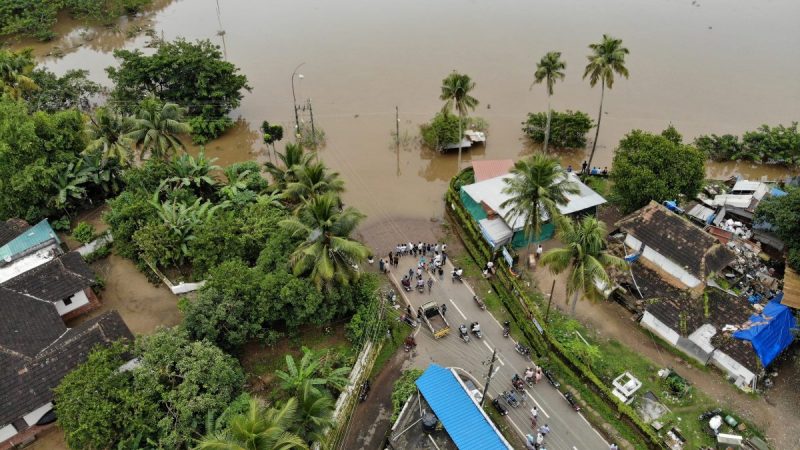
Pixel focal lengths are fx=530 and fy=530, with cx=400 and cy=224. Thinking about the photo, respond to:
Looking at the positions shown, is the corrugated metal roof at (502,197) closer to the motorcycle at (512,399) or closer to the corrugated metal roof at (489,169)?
the corrugated metal roof at (489,169)

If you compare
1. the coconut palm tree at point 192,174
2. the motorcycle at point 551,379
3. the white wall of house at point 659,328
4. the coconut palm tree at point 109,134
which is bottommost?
the motorcycle at point 551,379

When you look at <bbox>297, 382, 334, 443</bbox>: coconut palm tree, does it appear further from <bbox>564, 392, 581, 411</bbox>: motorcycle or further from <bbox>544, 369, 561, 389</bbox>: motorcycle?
<bbox>564, 392, 581, 411</bbox>: motorcycle

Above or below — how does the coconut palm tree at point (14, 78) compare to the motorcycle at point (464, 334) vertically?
above

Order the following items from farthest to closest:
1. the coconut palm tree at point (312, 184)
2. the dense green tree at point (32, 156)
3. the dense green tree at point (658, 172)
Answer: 1. the dense green tree at point (32, 156)
2. the dense green tree at point (658, 172)
3. the coconut palm tree at point (312, 184)

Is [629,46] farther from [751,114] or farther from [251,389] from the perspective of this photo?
[251,389]

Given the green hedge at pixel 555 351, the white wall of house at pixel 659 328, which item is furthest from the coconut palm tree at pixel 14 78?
the white wall of house at pixel 659 328
